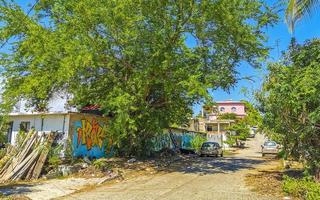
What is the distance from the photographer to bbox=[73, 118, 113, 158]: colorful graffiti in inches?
880

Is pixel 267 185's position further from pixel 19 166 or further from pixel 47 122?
pixel 47 122

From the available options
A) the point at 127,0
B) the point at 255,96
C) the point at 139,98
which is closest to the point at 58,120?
the point at 139,98

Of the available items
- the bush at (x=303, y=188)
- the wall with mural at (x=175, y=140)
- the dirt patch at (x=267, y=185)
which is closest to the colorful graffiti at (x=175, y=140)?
the wall with mural at (x=175, y=140)

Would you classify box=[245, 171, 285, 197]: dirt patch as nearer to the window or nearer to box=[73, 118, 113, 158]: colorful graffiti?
box=[73, 118, 113, 158]: colorful graffiti

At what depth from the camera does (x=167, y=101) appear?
870 inches

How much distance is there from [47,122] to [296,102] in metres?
14.8

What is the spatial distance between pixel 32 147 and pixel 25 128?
583cm

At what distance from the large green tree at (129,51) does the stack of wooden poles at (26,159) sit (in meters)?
2.44

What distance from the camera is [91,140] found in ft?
77.8

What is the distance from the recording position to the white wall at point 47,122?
21.8 meters

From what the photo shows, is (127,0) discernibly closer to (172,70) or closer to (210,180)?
(172,70)

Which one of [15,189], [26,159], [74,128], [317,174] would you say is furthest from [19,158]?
[317,174]

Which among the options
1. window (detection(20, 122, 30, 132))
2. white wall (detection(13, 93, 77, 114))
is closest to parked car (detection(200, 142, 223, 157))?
white wall (detection(13, 93, 77, 114))

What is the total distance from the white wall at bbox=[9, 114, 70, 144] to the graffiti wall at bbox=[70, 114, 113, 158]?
0.40 meters
